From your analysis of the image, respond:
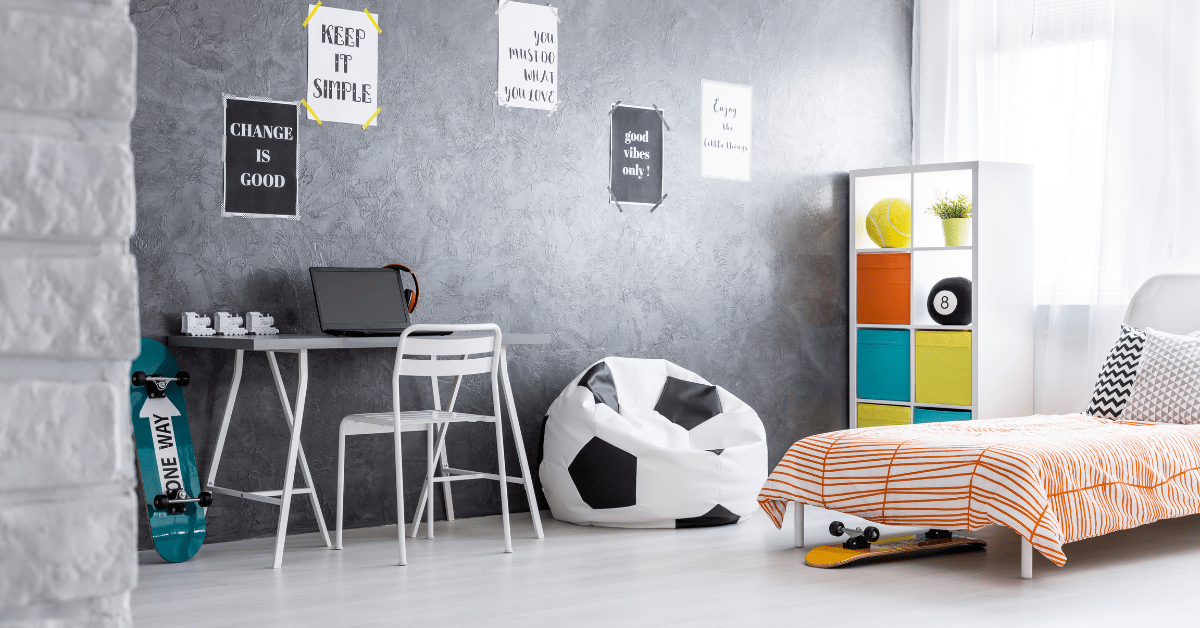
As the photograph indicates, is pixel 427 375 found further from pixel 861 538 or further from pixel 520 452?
pixel 861 538

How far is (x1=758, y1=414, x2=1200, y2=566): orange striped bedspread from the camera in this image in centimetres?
320

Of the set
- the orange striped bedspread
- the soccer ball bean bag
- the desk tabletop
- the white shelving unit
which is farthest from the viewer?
the white shelving unit

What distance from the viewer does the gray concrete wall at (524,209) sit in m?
3.79

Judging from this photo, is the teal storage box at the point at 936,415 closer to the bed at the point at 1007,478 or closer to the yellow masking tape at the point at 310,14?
the bed at the point at 1007,478

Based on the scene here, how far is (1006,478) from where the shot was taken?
319 cm

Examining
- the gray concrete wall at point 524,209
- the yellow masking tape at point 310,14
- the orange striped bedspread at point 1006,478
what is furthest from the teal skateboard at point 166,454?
the orange striped bedspread at point 1006,478

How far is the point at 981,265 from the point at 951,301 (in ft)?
0.66

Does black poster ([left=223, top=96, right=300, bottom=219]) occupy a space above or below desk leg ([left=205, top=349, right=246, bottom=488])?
above

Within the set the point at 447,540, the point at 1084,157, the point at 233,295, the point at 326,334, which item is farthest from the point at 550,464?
the point at 1084,157

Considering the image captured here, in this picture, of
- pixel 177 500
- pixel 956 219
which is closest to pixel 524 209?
pixel 177 500

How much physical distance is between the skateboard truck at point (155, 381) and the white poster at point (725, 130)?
2.44 metres

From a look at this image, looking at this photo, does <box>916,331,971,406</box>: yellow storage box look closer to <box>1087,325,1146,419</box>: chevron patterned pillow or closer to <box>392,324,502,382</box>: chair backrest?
<box>1087,325,1146,419</box>: chevron patterned pillow

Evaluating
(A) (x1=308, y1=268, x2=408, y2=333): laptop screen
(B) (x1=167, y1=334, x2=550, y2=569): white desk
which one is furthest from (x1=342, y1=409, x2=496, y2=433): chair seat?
(A) (x1=308, y1=268, x2=408, y2=333): laptop screen

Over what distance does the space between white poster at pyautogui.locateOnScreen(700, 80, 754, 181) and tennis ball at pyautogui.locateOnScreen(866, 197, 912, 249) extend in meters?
0.67
